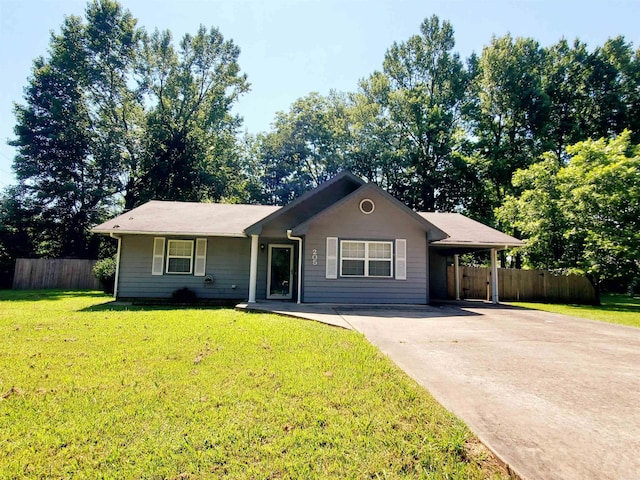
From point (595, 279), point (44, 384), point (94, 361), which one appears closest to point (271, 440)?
point (44, 384)

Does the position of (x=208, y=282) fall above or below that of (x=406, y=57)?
below

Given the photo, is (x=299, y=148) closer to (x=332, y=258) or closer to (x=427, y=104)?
(x=427, y=104)

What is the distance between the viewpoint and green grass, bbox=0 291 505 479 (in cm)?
240

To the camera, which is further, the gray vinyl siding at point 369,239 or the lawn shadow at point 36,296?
the lawn shadow at point 36,296

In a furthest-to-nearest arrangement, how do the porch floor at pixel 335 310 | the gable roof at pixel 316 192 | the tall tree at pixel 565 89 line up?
1. the tall tree at pixel 565 89
2. the gable roof at pixel 316 192
3. the porch floor at pixel 335 310

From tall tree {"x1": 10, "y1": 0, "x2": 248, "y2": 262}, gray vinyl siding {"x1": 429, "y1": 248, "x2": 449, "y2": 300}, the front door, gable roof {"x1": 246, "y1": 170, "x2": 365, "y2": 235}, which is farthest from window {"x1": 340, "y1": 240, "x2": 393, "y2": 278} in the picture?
tall tree {"x1": 10, "y1": 0, "x2": 248, "y2": 262}

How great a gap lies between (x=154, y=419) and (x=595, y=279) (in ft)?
61.5

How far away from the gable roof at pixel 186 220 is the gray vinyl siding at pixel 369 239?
2.75 m

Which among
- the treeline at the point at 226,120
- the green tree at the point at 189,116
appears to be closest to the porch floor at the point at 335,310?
the treeline at the point at 226,120

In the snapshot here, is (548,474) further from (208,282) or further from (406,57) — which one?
(406,57)

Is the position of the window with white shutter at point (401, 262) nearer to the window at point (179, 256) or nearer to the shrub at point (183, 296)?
the shrub at point (183, 296)

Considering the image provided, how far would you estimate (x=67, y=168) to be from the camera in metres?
25.3

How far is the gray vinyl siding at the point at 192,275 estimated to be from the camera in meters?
12.6

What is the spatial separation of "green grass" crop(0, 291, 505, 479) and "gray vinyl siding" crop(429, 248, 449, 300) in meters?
11.2
